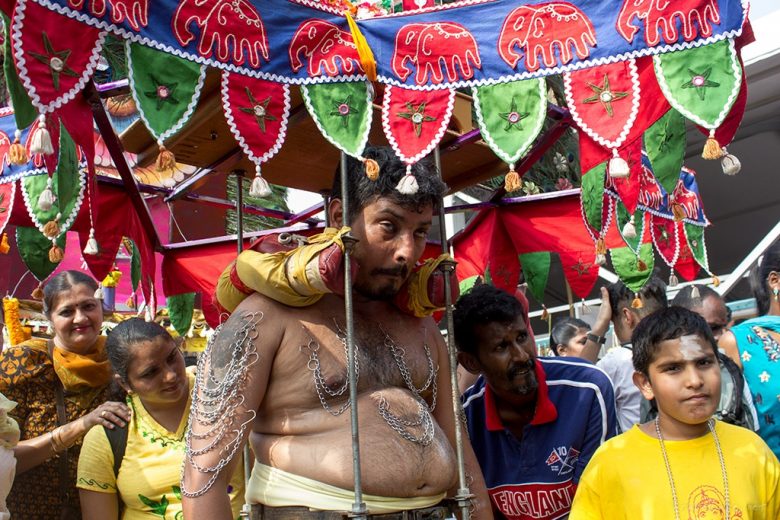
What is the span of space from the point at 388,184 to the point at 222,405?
878mm

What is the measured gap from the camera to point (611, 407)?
3.28m

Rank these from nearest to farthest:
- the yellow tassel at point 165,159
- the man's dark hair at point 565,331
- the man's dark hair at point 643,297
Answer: the yellow tassel at point 165,159 < the man's dark hair at point 643,297 < the man's dark hair at point 565,331

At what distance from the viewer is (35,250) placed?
3.80m

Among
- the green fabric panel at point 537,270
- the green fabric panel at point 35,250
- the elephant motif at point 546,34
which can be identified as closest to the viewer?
the elephant motif at point 546,34

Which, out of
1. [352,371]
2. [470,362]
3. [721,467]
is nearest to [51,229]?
[352,371]

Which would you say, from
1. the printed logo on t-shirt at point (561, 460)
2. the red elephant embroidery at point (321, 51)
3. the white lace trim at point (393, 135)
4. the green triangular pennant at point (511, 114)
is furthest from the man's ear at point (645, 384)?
the red elephant embroidery at point (321, 51)

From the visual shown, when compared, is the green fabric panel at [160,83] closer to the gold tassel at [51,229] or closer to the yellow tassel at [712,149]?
the gold tassel at [51,229]

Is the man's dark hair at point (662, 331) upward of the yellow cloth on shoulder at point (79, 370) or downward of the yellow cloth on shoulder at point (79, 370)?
downward

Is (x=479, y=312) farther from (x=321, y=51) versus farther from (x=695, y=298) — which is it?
(x=695, y=298)

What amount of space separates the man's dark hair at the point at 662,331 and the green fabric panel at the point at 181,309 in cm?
307

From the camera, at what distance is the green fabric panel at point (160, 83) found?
2.49 meters

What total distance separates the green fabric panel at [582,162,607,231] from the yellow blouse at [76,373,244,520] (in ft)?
5.94

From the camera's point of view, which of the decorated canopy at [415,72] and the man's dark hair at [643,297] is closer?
the decorated canopy at [415,72]

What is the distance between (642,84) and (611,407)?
1.31m
